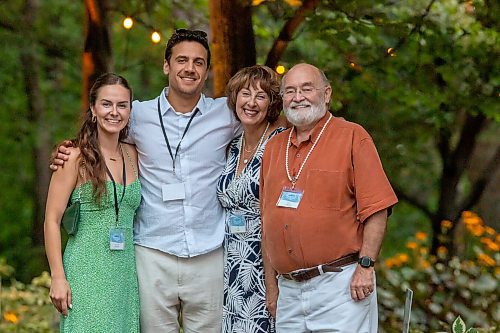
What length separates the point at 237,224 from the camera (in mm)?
4297

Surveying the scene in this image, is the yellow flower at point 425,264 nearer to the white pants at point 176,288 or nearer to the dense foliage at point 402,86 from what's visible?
the dense foliage at point 402,86

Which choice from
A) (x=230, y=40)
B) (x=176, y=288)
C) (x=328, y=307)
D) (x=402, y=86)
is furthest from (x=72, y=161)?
(x=402, y=86)

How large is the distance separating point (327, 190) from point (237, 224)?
587 millimetres

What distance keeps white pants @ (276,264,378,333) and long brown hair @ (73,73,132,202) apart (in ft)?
3.16

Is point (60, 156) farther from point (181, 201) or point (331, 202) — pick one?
point (331, 202)

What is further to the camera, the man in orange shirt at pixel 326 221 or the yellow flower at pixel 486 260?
the yellow flower at pixel 486 260

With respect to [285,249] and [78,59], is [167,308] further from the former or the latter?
[78,59]

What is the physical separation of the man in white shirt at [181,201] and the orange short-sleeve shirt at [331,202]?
50cm

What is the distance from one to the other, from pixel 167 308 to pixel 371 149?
128 cm

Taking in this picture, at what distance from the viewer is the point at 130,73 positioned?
47.1 ft

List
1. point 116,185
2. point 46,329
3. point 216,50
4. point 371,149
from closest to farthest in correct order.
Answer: point 371,149
point 116,185
point 216,50
point 46,329

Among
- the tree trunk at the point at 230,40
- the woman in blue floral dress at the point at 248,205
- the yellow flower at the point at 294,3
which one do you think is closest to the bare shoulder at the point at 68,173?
the woman in blue floral dress at the point at 248,205

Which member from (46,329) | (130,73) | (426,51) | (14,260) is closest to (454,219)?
(426,51)

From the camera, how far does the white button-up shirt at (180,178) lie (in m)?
4.34
